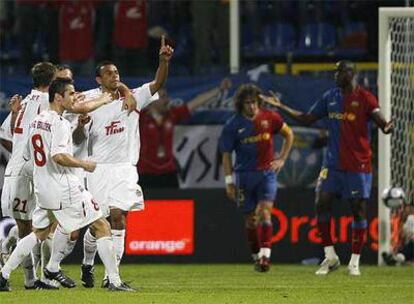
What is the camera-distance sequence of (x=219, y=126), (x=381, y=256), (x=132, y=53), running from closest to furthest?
(x=381, y=256) → (x=219, y=126) → (x=132, y=53)

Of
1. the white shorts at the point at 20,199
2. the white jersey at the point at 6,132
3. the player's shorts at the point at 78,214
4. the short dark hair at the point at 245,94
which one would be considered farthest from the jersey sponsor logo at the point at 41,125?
the short dark hair at the point at 245,94

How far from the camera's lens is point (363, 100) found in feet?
54.6

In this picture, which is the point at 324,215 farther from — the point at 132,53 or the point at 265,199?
the point at 132,53

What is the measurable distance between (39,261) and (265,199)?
11.0 ft

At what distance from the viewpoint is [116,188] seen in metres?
14.2

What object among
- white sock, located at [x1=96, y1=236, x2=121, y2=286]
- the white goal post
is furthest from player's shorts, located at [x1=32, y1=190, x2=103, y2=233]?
the white goal post

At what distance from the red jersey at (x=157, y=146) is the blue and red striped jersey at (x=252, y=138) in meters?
2.24

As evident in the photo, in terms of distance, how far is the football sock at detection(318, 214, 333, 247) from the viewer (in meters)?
16.9

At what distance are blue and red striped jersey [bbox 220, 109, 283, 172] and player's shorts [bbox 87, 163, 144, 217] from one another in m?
3.21

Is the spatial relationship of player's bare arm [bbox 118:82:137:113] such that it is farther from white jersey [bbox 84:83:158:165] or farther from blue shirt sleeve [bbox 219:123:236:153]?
blue shirt sleeve [bbox 219:123:236:153]

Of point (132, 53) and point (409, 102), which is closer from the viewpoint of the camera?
point (409, 102)

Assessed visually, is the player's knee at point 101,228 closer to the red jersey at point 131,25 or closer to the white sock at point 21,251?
the white sock at point 21,251

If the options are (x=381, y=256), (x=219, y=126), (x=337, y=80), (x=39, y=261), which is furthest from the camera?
(x=219, y=126)

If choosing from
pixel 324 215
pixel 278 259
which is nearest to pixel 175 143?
pixel 278 259
